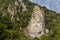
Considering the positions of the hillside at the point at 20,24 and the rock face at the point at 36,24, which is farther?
the rock face at the point at 36,24

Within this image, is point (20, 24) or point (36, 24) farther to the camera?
point (20, 24)

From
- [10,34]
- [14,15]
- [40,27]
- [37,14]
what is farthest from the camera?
[14,15]

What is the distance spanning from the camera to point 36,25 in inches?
2372

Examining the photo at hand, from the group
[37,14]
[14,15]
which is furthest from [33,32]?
[14,15]

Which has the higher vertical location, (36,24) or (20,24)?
(36,24)

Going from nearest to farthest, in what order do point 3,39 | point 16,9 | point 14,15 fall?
1. point 3,39
2. point 14,15
3. point 16,9

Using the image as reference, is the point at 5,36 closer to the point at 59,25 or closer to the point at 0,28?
the point at 0,28

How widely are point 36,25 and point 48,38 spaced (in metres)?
30.3

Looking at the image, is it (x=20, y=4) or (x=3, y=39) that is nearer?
(x=3, y=39)

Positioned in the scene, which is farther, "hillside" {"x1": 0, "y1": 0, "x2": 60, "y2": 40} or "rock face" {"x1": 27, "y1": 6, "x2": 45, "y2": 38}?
"rock face" {"x1": 27, "y1": 6, "x2": 45, "y2": 38}

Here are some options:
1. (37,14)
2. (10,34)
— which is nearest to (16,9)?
(37,14)

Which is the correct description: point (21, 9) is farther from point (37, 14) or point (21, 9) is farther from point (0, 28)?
point (0, 28)

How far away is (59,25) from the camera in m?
30.7

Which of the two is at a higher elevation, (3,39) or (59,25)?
(59,25)
